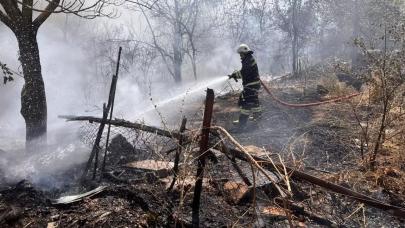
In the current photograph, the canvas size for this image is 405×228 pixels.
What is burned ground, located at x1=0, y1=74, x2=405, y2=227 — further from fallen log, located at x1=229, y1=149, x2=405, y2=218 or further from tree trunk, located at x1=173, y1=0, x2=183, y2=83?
tree trunk, located at x1=173, y1=0, x2=183, y2=83

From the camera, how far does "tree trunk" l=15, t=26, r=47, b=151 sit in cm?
604

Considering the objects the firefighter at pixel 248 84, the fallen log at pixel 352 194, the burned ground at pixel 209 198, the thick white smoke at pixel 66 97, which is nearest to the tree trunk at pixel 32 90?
the thick white smoke at pixel 66 97

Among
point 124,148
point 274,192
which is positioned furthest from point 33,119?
point 274,192

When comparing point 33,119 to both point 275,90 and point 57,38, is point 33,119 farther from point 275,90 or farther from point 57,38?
point 57,38

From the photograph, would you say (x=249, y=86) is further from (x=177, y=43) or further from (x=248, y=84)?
(x=177, y=43)

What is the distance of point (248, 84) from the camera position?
24.9 ft

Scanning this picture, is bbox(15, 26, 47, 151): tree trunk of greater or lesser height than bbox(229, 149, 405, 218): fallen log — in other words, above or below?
above

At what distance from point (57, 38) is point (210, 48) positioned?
10843mm

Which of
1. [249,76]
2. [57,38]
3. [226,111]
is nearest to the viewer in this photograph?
[249,76]

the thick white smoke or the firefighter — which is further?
the firefighter

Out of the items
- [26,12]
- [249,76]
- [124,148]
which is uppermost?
[26,12]

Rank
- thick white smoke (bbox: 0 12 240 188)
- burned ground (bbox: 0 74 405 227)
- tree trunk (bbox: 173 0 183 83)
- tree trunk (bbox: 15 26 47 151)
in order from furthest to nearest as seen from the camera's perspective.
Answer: tree trunk (bbox: 173 0 183 83)
tree trunk (bbox: 15 26 47 151)
thick white smoke (bbox: 0 12 240 188)
burned ground (bbox: 0 74 405 227)

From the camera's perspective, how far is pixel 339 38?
22000 millimetres

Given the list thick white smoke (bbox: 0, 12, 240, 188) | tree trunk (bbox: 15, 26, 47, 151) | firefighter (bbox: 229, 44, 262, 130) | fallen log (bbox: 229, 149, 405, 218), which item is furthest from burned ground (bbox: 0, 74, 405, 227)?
firefighter (bbox: 229, 44, 262, 130)
